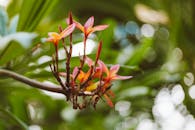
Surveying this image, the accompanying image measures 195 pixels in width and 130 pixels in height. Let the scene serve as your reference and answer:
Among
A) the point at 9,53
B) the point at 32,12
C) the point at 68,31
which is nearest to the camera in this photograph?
the point at 68,31

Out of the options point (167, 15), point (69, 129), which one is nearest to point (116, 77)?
point (69, 129)

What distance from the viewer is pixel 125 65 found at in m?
1.03

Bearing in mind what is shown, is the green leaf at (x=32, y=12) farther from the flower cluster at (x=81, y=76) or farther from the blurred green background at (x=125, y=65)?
the flower cluster at (x=81, y=76)

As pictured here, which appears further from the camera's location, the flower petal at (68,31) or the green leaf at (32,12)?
the green leaf at (32,12)

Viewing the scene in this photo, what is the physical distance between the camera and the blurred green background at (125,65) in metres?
1.04

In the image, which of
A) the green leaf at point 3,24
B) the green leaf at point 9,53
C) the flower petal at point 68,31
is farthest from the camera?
the green leaf at point 3,24

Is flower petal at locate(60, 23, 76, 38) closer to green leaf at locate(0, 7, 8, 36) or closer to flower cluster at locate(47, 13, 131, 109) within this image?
flower cluster at locate(47, 13, 131, 109)

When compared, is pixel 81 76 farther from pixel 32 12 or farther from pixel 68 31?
pixel 32 12

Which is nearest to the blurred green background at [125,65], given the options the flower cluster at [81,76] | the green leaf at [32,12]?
the green leaf at [32,12]

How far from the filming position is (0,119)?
38.8 inches

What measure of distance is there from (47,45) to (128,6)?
1.12 meters

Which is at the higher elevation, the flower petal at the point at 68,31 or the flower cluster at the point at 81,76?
the flower petal at the point at 68,31

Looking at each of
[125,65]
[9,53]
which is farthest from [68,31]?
[125,65]

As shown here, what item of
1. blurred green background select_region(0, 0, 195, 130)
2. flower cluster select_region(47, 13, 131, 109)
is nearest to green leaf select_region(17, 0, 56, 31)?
blurred green background select_region(0, 0, 195, 130)
